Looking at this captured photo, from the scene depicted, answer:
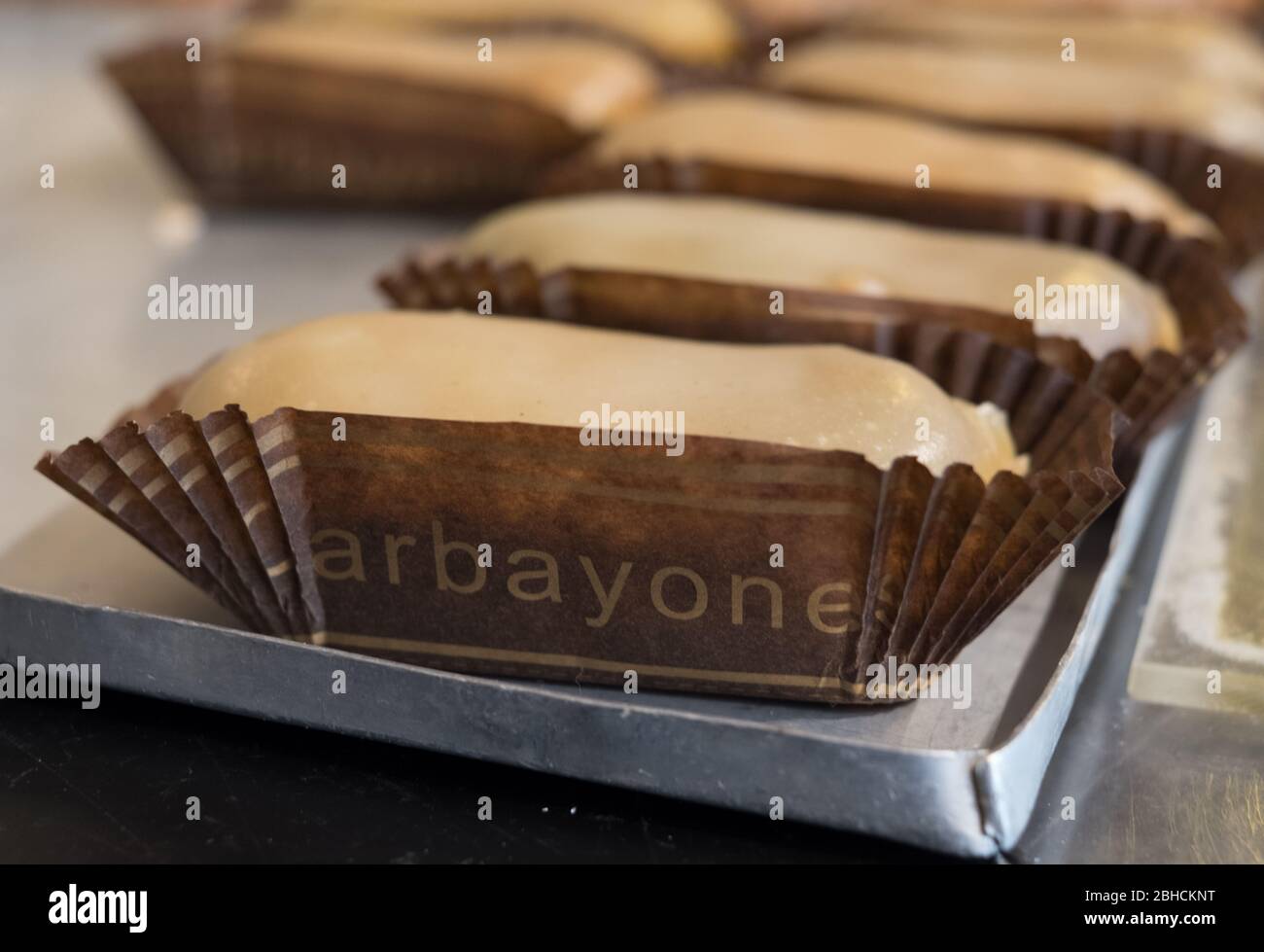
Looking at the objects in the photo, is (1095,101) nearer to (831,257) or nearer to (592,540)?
(831,257)

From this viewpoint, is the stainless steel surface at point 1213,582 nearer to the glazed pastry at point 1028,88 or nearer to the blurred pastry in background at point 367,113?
the glazed pastry at point 1028,88

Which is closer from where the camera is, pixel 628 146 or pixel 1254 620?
pixel 1254 620

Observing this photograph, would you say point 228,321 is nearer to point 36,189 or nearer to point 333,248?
point 333,248

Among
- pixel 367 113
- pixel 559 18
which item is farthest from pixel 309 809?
pixel 559 18

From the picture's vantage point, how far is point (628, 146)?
57.7 inches

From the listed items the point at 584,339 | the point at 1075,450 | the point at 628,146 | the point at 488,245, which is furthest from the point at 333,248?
the point at 1075,450

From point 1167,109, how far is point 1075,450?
870mm

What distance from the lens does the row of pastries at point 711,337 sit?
29.2 inches

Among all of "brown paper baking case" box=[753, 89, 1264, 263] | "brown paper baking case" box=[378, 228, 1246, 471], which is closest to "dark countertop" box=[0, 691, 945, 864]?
"brown paper baking case" box=[378, 228, 1246, 471]

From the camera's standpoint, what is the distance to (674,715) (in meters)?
0.68

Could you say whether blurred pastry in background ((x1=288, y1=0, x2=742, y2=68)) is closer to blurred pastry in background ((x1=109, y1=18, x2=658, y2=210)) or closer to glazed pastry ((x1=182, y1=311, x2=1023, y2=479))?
blurred pastry in background ((x1=109, y1=18, x2=658, y2=210))

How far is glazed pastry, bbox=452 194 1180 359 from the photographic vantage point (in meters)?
1.02

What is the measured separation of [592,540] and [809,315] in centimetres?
32

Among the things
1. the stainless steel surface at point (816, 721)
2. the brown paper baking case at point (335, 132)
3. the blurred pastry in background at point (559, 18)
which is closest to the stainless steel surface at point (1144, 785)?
the stainless steel surface at point (816, 721)
